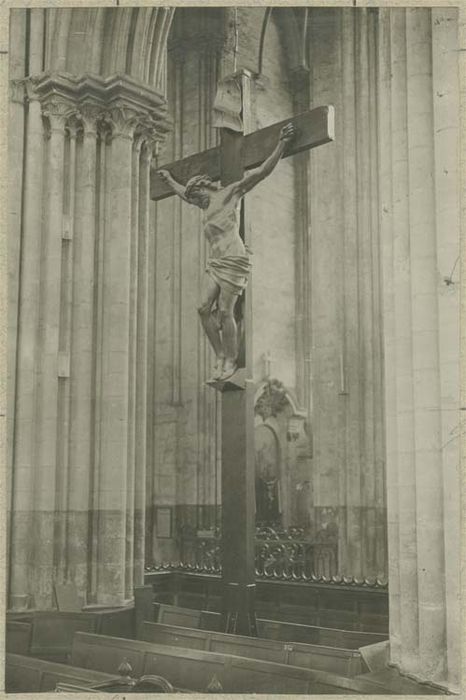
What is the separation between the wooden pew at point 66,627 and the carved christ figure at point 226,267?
319 centimetres

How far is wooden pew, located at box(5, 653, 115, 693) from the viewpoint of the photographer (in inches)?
219

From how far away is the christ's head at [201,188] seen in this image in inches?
292

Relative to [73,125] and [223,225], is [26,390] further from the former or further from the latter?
[223,225]

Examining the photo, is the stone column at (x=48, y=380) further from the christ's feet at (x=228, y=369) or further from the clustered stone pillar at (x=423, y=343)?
the clustered stone pillar at (x=423, y=343)

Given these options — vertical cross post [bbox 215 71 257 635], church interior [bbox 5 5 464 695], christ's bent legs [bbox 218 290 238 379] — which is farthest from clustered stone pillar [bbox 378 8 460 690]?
christ's bent legs [bbox 218 290 238 379]

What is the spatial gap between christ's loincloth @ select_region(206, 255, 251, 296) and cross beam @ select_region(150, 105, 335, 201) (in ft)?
2.77

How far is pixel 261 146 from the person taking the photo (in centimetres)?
726

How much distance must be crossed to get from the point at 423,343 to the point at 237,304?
7.95 feet

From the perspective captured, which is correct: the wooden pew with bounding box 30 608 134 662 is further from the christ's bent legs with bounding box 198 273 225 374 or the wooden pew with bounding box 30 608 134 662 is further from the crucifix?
the christ's bent legs with bounding box 198 273 225 374

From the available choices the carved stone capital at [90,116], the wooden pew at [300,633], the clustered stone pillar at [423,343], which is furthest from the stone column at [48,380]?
the clustered stone pillar at [423,343]

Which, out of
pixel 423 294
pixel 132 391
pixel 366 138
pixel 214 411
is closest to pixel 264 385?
pixel 214 411

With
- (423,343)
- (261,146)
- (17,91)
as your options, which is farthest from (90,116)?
(423,343)

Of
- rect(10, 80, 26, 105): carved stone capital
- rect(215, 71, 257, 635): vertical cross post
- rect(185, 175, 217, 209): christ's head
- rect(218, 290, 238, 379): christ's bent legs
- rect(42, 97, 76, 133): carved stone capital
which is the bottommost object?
rect(215, 71, 257, 635): vertical cross post

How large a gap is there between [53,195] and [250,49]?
32.7ft
